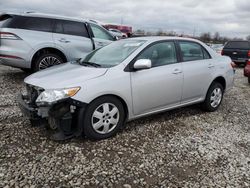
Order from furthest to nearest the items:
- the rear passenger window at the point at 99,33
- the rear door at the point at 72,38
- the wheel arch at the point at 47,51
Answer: the rear passenger window at the point at 99,33
the rear door at the point at 72,38
the wheel arch at the point at 47,51

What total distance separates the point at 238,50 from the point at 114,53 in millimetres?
10495

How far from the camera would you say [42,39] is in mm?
6441

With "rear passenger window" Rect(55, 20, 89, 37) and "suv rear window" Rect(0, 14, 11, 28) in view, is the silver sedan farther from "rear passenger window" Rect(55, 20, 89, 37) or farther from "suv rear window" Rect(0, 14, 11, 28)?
"suv rear window" Rect(0, 14, 11, 28)

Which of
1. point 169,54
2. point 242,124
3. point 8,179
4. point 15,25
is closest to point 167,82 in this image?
point 169,54

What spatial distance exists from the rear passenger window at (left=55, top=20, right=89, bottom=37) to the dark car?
8685 mm

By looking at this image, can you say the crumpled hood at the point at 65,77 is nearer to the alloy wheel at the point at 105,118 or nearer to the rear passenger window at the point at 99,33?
the alloy wheel at the point at 105,118

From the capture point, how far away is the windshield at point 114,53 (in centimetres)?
388

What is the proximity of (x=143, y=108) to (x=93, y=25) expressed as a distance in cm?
454

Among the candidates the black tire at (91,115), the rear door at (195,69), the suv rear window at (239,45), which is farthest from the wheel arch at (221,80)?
the suv rear window at (239,45)

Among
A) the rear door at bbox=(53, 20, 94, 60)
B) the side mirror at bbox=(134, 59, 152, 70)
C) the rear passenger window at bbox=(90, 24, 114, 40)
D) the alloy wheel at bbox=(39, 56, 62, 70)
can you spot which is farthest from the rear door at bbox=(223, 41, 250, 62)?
the side mirror at bbox=(134, 59, 152, 70)

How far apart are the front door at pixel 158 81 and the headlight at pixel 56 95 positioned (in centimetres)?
95

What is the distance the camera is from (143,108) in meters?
3.91

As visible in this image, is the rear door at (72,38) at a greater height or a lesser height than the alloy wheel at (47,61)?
greater

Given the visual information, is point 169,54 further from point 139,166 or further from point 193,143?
point 139,166
